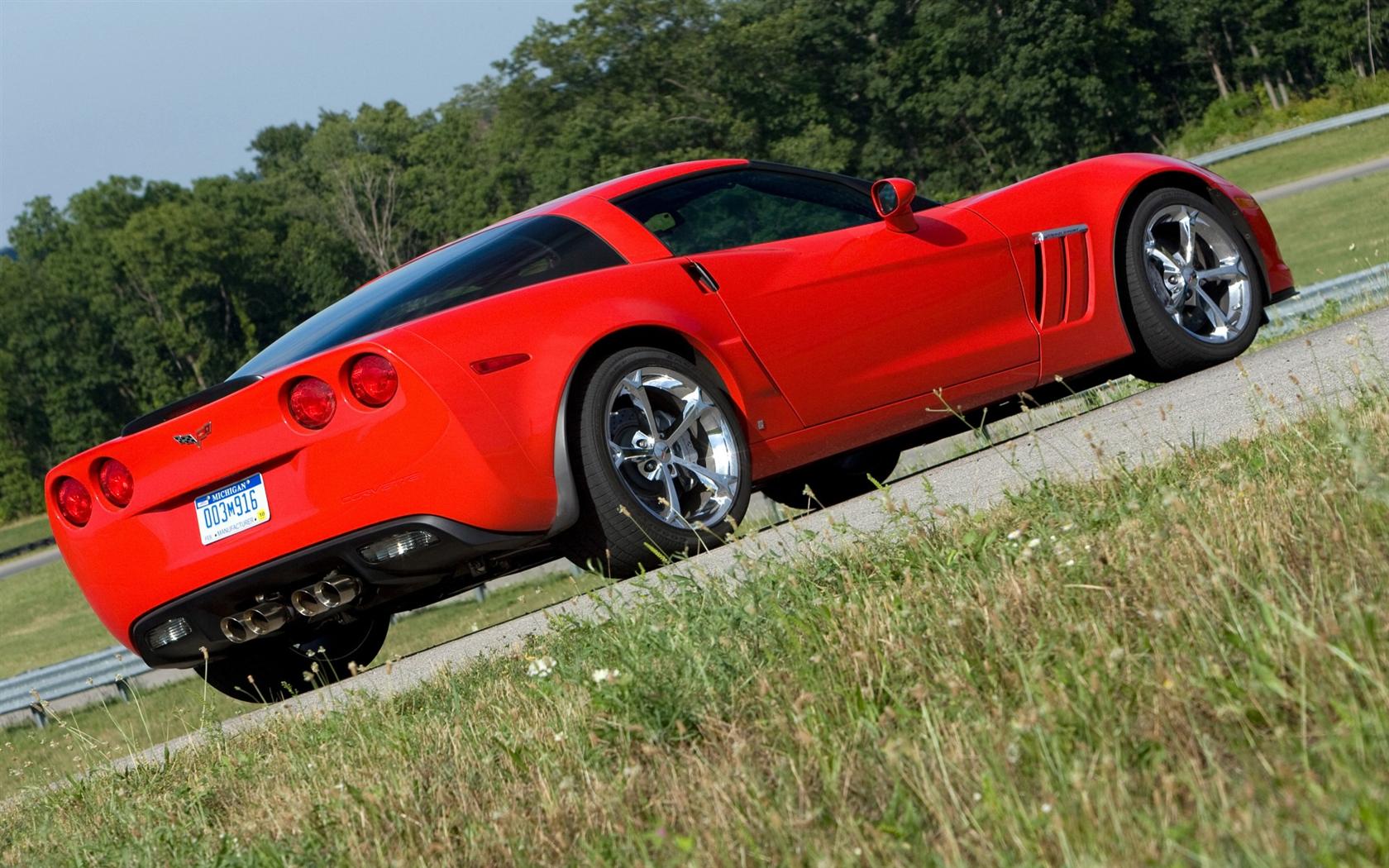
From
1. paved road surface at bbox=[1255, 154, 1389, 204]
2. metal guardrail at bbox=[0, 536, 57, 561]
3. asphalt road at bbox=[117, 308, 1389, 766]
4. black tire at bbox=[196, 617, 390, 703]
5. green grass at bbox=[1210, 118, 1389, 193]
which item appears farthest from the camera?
metal guardrail at bbox=[0, 536, 57, 561]

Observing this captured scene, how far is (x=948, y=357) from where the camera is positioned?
19.9 feet

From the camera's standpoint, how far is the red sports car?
4.79 metres

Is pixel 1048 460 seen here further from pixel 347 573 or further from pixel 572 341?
pixel 347 573

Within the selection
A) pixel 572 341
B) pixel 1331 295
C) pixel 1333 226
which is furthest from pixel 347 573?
pixel 1333 226

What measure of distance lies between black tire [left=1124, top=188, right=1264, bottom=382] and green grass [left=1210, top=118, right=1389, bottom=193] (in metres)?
23.4

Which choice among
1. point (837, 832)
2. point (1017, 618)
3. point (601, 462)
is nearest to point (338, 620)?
point (601, 462)

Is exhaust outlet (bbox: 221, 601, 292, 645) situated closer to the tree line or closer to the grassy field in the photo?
the grassy field

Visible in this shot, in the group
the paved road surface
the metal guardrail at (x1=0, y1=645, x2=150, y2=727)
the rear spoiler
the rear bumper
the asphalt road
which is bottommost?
the paved road surface

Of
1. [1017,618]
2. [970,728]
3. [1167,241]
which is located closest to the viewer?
[970,728]

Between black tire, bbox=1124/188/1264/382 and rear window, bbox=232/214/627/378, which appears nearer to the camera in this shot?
rear window, bbox=232/214/627/378

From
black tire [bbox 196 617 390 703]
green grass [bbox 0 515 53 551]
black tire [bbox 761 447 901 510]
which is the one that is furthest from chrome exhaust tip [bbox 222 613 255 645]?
green grass [bbox 0 515 53 551]

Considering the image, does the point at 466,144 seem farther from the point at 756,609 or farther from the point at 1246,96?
the point at 756,609

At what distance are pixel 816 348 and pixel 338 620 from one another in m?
1.91

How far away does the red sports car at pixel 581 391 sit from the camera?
4.79m
